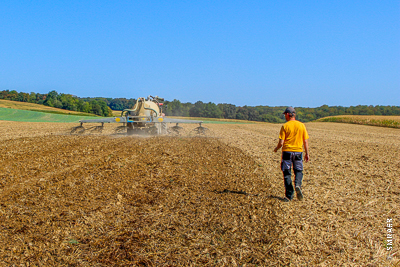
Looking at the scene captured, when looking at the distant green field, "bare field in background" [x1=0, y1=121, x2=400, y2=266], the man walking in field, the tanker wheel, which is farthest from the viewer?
the distant green field

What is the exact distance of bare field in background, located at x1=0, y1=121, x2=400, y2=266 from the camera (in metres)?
3.24

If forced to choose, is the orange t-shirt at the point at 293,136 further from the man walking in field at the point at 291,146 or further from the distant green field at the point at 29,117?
the distant green field at the point at 29,117

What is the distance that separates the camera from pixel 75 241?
3467 mm

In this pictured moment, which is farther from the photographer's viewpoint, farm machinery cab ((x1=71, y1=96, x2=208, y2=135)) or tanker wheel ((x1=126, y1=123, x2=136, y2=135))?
tanker wheel ((x1=126, y1=123, x2=136, y2=135))

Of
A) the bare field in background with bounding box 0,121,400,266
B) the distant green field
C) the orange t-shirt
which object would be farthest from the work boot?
the distant green field

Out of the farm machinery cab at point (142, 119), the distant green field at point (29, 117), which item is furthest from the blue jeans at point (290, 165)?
the distant green field at point (29, 117)

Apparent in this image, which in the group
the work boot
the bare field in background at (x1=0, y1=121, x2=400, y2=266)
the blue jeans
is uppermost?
the blue jeans

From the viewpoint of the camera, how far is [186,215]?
14.2 feet

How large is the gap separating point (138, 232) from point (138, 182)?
8.37 ft

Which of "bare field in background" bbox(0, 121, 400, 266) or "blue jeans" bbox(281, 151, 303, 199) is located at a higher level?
"blue jeans" bbox(281, 151, 303, 199)

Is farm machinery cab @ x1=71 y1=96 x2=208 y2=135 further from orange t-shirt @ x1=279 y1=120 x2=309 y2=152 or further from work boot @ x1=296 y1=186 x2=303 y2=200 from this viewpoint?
work boot @ x1=296 y1=186 x2=303 y2=200

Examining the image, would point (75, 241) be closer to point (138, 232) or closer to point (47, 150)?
point (138, 232)

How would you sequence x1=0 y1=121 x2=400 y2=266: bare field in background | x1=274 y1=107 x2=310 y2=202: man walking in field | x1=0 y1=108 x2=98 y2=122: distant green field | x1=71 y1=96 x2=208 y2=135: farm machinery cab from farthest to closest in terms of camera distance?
x1=0 y1=108 x2=98 y2=122: distant green field, x1=71 y1=96 x2=208 y2=135: farm machinery cab, x1=274 y1=107 x2=310 y2=202: man walking in field, x1=0 y1=121 x2=400 y2=266: bare field in background

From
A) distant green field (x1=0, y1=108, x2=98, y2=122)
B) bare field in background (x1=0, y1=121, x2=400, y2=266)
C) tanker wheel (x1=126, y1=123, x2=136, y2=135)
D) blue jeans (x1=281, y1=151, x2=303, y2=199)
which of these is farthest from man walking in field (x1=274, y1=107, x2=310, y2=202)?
distant green field (x1=0, y1=108, x2=98, y2=122)
